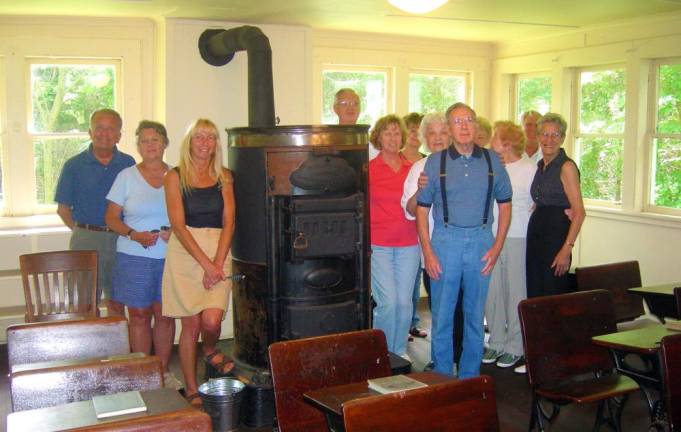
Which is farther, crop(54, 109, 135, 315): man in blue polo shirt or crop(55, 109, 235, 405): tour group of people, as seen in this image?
crop(54, 109, 135, 315): man in blue polo shirt

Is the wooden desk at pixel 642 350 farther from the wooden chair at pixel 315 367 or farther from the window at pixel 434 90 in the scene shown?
the window at pixel 434 90

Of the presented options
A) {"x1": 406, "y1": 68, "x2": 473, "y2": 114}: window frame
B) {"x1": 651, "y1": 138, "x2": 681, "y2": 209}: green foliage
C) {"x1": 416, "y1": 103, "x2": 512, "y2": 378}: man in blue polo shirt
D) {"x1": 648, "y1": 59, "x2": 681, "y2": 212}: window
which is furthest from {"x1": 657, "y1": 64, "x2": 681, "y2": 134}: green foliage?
{"x1": 416, "y1": 103, "x2": 512, "y2": 378}: man in blue polo shirt

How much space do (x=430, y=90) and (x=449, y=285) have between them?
3484mm

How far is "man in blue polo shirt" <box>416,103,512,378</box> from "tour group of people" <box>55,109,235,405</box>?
1042 millimetres

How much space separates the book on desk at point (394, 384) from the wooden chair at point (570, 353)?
2.92ft

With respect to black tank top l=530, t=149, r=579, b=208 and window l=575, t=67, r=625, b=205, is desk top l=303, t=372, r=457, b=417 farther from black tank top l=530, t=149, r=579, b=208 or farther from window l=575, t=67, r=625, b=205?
window l=575, t=67, r=625, b=205

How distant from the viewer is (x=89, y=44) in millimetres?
5406

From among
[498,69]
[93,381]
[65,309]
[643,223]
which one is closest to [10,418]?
[93,381]

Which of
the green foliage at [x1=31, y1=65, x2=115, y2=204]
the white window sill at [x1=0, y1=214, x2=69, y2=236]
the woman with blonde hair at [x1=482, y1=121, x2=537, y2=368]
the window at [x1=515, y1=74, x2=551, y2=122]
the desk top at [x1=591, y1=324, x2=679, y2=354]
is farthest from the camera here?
the window at [x1=515, y1=74, x2=551, y2=122]

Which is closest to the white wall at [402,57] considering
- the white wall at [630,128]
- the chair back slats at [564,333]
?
the white wall at [630,128]

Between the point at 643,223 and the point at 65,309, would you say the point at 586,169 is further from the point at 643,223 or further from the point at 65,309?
the point at 65,309

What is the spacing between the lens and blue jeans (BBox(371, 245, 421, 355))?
4156mm

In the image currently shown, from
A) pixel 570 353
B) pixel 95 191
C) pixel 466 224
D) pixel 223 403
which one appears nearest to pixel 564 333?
pixel 570 353

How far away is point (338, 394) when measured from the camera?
2.24 m
